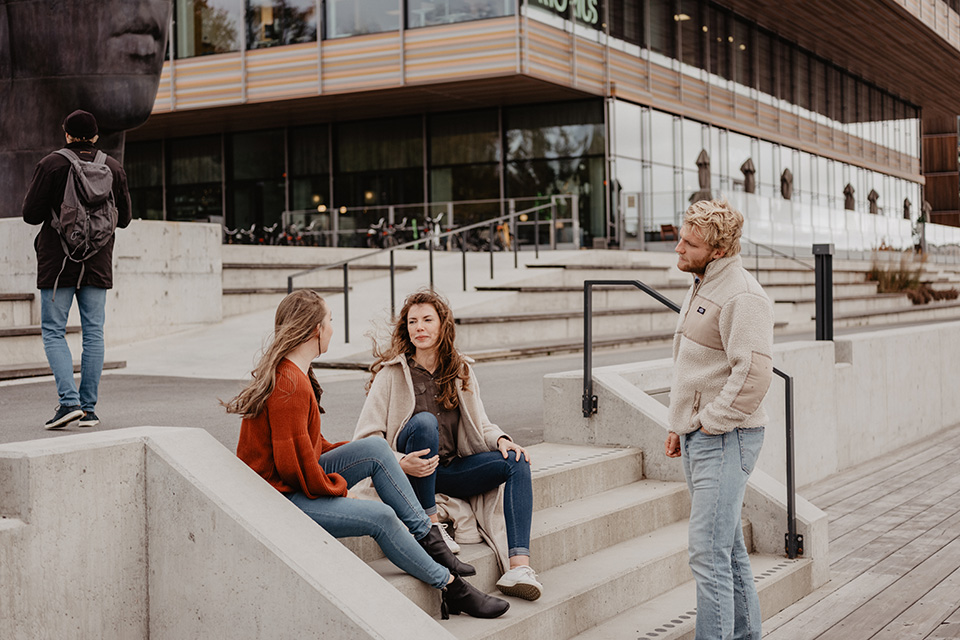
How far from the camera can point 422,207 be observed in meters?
24.5

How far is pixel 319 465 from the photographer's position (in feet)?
13.1

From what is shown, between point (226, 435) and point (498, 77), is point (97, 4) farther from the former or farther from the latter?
point (498, 77)

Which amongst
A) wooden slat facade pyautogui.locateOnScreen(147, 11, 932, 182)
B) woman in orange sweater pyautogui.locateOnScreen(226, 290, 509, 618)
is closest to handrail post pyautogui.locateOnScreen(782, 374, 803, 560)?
woman in orange sweater pyautogui.locateOnScreen(226, 290, 509, 618)

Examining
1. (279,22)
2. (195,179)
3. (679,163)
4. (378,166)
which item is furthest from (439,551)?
(195,179)

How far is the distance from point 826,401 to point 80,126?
648 cm

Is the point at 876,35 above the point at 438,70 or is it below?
above

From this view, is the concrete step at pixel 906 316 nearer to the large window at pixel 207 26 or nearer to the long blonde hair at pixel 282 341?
the large window at pixel 207 26

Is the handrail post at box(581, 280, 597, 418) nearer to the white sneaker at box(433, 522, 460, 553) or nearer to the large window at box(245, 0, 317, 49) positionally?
the white sneaker at box(433, 522, 460, 553)

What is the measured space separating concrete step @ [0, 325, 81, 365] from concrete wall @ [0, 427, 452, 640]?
669cm

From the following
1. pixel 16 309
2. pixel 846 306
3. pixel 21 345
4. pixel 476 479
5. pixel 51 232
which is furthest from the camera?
pixel 846 306

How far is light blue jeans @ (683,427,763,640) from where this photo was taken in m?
4.08

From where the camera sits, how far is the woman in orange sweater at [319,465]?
383 centimetres

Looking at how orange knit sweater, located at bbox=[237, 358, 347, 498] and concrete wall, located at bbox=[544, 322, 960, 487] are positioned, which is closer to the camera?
orange knit sweater, located at bbox=[237, 358, 347, 498]

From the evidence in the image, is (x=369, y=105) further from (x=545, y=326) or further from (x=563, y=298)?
(x=545, y=326)
